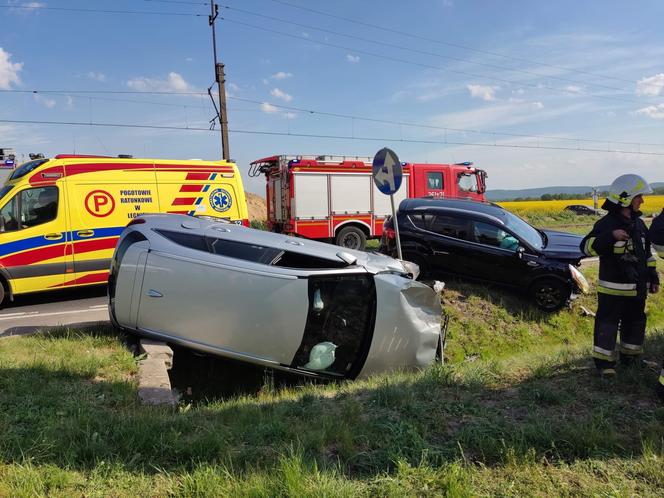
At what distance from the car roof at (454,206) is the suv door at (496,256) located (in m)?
0.32

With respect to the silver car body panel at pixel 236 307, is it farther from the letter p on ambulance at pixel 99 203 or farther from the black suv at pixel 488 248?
the letter p on ambulance at pixel 99 203

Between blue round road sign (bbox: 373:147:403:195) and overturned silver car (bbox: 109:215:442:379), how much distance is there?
2444mm

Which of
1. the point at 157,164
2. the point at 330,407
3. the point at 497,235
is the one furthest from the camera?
the point at 157,164

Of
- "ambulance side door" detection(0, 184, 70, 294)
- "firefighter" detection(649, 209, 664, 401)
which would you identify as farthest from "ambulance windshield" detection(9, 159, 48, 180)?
"firefighter" detection(649, 209, 664, 401)

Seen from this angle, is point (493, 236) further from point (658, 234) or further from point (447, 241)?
→ point (658, 234)

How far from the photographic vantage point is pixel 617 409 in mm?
3334

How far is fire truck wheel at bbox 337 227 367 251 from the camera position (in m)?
14.2

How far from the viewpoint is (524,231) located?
8.44 metres

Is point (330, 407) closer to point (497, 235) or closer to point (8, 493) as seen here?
point (8, 493)

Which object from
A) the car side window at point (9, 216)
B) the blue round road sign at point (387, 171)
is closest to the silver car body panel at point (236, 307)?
the blue round road sign at point (387, 171)

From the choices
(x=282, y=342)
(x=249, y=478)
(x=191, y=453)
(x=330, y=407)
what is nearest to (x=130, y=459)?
(x=191, y=453)

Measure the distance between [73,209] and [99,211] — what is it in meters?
0.42

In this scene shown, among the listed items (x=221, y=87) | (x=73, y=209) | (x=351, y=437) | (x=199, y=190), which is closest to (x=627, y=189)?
(x=351, y=437)

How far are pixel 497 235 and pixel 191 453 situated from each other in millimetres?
6755
